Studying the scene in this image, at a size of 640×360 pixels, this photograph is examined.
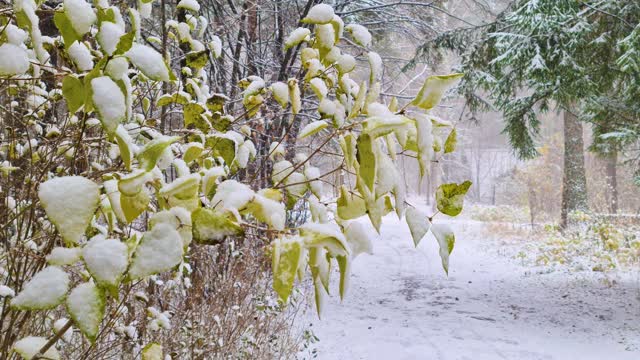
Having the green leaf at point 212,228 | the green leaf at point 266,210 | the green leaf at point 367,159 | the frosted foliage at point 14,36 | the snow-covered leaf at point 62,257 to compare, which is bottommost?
the snow-covered leaf at point 62,257

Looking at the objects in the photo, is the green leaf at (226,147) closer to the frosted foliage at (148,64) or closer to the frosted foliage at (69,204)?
the frosted foliage at (148,64)

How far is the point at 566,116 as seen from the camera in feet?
30.6

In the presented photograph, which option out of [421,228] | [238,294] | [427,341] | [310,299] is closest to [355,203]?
[421,228]

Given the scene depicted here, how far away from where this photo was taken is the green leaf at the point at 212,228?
22.1 inches

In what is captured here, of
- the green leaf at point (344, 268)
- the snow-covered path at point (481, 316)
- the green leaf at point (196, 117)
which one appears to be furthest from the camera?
the snow-covered path at point (481, 316)

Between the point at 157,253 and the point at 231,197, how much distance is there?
16 cm

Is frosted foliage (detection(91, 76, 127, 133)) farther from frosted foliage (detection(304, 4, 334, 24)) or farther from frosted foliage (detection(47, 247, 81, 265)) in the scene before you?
frosted foliage (detection(304, 4, 334, 24))

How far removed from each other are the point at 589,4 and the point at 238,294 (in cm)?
441

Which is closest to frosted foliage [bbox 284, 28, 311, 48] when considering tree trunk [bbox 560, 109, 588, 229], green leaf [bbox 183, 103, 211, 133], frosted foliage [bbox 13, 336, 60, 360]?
green leaf [bbox 183, 103, 211, 133]

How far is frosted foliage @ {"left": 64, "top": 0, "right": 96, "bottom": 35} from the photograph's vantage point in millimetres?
565

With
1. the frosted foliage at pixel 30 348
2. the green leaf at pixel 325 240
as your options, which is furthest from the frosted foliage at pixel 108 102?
the frosted foliage at pixel 30 348

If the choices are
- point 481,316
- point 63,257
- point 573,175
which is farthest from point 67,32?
point 573,175

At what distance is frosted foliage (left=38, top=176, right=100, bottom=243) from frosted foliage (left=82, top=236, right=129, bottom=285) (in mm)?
22

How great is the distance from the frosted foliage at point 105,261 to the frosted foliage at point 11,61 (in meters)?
0.29
